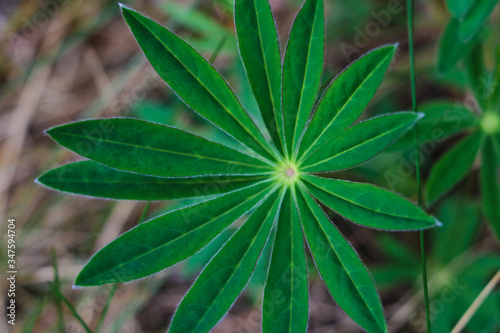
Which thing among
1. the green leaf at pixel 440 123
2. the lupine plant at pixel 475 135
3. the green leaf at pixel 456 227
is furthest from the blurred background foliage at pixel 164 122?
the green leaf at pixel 440 123

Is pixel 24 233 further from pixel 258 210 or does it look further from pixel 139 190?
pixel 258 210

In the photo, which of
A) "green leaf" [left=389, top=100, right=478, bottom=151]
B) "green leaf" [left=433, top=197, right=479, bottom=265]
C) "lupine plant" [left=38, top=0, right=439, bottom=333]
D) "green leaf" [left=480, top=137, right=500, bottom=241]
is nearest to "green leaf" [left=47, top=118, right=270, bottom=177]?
"lupine plant" [left=38, top=0, right=439, bottom=333]

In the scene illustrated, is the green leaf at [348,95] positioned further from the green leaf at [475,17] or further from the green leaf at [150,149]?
the green leaf at [475,17]

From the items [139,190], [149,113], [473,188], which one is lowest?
[139,190]

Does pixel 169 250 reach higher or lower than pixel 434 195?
lower

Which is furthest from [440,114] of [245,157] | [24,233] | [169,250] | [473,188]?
[24,233]
